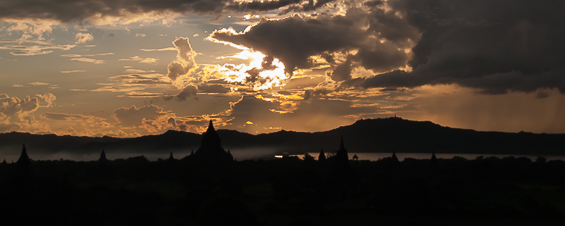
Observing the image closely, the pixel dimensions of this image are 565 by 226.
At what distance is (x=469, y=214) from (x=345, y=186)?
76.0 feet

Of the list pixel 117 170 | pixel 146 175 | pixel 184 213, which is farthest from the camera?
pixel 117 170

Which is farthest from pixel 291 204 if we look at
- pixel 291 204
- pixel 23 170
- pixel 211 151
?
pixel 211 151

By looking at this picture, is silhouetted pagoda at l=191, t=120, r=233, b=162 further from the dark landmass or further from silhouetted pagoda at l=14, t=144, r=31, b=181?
silhouetted pagoda at l=14, t=144, r=31, b=181

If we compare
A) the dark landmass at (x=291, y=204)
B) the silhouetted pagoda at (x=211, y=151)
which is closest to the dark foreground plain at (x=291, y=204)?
the dark landmass at (x=291, y=204)

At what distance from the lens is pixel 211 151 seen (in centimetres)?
15038

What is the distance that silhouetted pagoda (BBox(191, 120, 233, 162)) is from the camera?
488 ft

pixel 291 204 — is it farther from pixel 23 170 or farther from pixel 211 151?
pixel 211 151

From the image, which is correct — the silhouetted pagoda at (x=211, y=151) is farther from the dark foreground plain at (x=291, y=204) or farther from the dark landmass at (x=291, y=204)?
the dark foreground plain at (x=291, y=204)

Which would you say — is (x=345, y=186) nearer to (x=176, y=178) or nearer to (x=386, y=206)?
(x=386, y=206)

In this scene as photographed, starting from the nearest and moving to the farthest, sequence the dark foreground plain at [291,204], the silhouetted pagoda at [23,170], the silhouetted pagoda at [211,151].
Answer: the dark foreground plain at [291,204] < the silhouetted pagoda at [23,170] < the silhouetted pagoda at [211,151]

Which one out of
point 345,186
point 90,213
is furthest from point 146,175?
point 90,213

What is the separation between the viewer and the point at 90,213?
63.3m

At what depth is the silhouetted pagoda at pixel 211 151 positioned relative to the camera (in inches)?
5861

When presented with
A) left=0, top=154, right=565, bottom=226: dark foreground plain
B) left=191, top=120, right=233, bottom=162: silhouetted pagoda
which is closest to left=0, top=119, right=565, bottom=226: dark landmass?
left=0, top=154, right=565, bottom=226: dark foreground plain
